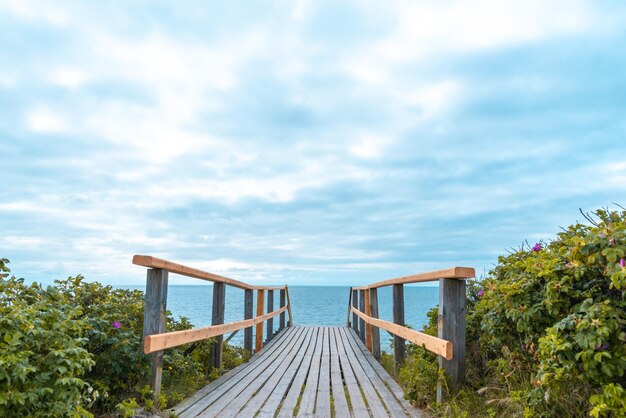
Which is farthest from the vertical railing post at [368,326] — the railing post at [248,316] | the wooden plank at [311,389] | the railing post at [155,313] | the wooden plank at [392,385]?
the railing post at [155,313]

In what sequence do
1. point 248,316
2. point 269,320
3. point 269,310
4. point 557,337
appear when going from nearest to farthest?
1. point 557,337
2. point 248,316
3. point 269,320
4. point 269,310

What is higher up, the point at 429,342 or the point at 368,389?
the point at 429,342

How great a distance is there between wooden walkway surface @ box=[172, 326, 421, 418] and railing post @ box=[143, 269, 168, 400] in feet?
1.12

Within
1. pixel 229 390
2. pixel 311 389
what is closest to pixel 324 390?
pixel 311 389

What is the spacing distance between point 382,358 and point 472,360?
10.5 feet

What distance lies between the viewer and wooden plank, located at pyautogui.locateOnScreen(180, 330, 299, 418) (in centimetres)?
399

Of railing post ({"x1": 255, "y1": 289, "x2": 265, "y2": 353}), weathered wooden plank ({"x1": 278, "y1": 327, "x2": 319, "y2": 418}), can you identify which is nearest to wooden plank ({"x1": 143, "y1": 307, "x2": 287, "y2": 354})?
weathered wooden plank ({"x1": 278, "y1": 327, "x2": 319, "y2": 418})

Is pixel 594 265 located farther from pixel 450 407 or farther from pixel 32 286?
pixel 32 286

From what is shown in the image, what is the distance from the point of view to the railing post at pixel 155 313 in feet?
12.9

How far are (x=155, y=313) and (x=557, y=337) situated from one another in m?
3.12

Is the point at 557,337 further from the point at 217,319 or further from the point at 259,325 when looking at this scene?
the point at 259,325

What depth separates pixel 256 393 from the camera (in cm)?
469

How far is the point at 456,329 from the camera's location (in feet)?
12.4

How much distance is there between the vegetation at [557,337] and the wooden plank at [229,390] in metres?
1.79
